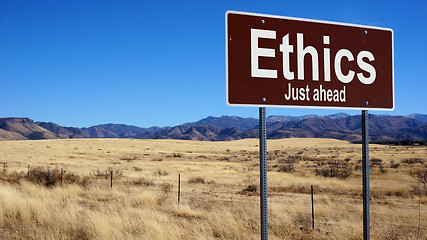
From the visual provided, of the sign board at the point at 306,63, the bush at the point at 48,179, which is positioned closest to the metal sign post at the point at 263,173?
the sign board at the point at 306,63

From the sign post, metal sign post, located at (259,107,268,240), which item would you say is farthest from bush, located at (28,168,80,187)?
the sign post

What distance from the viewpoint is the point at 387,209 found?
12.5m

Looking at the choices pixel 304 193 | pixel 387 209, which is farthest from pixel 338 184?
pixel 387 209

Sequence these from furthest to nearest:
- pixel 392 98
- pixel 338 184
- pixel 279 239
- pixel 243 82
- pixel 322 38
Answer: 1. pixel 338 184
2. pixel 279 239
3. pixel 392 98
4. pixel 322 38
5. pixel 243 82

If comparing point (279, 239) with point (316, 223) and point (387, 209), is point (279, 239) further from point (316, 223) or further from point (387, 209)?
point (387, 209)

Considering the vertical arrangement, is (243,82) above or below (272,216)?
above

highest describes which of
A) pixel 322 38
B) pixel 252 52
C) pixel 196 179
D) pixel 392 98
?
pixel 322 38

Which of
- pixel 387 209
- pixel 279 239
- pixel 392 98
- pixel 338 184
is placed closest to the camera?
pixel 392 98

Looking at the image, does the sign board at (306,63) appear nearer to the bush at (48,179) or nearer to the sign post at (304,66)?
the sign post at (304,66)

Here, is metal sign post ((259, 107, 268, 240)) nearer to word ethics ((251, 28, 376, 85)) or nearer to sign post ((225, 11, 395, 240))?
sign post ((225, 11, 395, 240))

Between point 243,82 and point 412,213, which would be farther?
point 412,213

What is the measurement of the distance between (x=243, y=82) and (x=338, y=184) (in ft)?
60.6

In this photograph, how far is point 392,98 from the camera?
453 centimetres

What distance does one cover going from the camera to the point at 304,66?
405 cm
